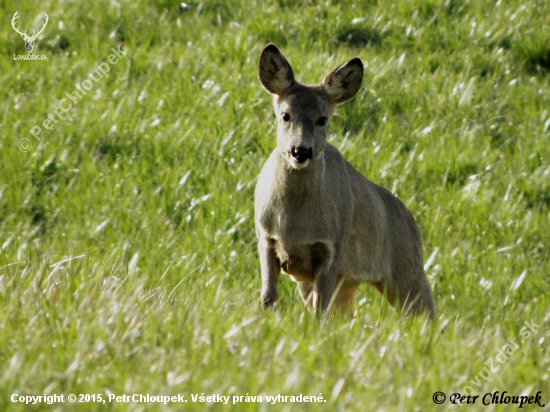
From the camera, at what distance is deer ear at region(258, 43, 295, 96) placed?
19.6 ft

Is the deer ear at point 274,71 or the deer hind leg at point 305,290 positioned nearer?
the deer ear at point 274,71

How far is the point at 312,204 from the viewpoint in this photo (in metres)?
5.80

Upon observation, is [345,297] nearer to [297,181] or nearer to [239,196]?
[297,181]

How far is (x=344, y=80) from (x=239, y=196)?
222 cm

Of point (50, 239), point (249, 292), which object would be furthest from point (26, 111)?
point (249, 292)

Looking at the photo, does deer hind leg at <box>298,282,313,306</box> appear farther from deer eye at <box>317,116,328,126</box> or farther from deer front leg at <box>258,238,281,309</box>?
deer eye at <box>317,116,328,126</box>

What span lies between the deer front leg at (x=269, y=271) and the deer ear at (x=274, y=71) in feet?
3.71

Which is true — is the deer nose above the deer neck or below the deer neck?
above

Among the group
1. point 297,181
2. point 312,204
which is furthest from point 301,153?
point 312,204

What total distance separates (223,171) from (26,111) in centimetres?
234

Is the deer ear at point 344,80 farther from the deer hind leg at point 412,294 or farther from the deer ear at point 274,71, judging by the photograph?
the deer hind leg at point 412,294

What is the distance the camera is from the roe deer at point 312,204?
5.70 metres

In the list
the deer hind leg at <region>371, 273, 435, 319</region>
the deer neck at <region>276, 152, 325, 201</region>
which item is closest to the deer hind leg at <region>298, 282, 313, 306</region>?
the deer hind leg at <region>371, 273, 435, 319</region>

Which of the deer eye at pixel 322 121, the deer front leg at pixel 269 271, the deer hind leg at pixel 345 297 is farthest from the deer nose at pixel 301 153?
the deer hind leg at pixel 345 297
